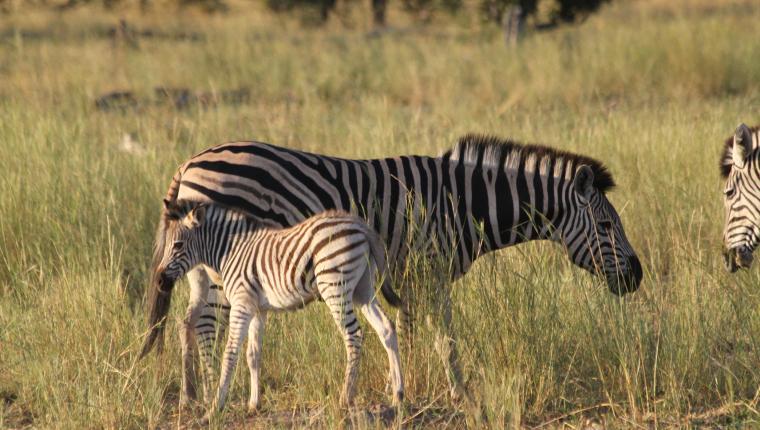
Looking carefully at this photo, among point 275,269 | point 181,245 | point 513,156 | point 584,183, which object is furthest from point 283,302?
point 584,183

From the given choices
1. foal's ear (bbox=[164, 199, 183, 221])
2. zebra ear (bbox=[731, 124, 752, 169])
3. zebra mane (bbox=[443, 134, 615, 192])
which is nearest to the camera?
foal's ear (bbox=[164, 199, 183, 221])

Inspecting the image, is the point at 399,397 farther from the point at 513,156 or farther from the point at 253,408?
the point at 513,156

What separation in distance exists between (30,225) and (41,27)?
20.5 m

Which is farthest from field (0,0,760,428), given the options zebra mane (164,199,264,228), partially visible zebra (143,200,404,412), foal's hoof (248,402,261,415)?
Result: zebra mane (164,199,264,228)

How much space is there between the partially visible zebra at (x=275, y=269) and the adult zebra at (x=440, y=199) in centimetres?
17

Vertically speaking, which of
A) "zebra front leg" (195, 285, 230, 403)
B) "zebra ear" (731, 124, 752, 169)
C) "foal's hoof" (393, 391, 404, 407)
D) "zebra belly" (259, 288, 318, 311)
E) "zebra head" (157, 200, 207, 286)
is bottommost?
"foal's hoof" (393, 391, 404, 407)

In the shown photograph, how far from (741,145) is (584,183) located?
1.14 meters

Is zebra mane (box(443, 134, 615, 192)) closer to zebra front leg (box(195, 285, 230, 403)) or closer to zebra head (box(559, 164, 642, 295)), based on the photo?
zebra head (box(559, 164, 642, 295))

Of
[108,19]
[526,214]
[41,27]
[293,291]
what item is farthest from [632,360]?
[108,19]

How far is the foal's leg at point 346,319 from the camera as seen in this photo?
13.9 ft

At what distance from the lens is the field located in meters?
4.66

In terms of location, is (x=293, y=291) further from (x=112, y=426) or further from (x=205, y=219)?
(x=112, y=426)

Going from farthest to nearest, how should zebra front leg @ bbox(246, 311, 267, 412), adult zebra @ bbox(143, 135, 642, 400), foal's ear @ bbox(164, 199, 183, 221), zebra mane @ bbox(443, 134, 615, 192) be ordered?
zebra mane @ bbox(443, 134, 615, 192)
adult zebra @ bbox(143, 135, 642, 400)
foal's ear @ bbox(164, 199, 183, 221)
zebra front leg @ bbox(246, 311, 267, 412)

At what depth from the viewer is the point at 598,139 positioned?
8.75 m
